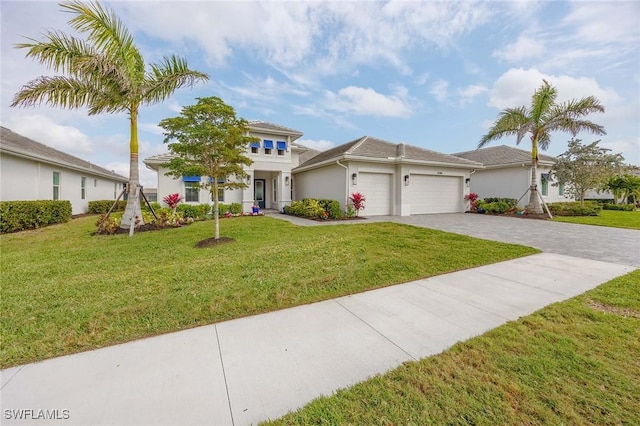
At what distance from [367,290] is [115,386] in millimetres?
3390

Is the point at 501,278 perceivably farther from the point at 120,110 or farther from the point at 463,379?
the point at 120,110

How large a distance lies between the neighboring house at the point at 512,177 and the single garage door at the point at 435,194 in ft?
11.8

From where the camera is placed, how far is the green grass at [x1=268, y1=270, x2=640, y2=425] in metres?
1.83

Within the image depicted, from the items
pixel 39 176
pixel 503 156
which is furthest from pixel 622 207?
pixel 39 176

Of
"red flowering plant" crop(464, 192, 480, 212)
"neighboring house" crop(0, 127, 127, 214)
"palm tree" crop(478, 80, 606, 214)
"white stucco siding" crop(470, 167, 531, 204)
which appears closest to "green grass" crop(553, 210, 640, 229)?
"palm tree" crop(478, 80, 606, 214)

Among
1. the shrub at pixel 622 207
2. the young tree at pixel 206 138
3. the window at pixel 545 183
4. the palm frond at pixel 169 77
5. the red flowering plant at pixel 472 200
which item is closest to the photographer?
the young tree at pixel 206 138

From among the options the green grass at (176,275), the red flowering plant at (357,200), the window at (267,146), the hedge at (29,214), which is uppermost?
the window at (267,146)

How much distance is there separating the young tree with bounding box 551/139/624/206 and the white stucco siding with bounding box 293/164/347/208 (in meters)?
15.2

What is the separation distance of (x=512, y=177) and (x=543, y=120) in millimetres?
5317

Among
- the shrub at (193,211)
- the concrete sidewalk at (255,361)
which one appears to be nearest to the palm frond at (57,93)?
the shrub at (193,211)

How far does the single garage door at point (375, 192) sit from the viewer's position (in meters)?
14.1

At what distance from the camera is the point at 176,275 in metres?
4.93

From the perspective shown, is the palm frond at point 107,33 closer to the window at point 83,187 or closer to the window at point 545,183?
the window at point 83,187

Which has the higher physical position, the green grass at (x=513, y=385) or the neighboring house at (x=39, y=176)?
the neighboring house at (x=39, y=176)
